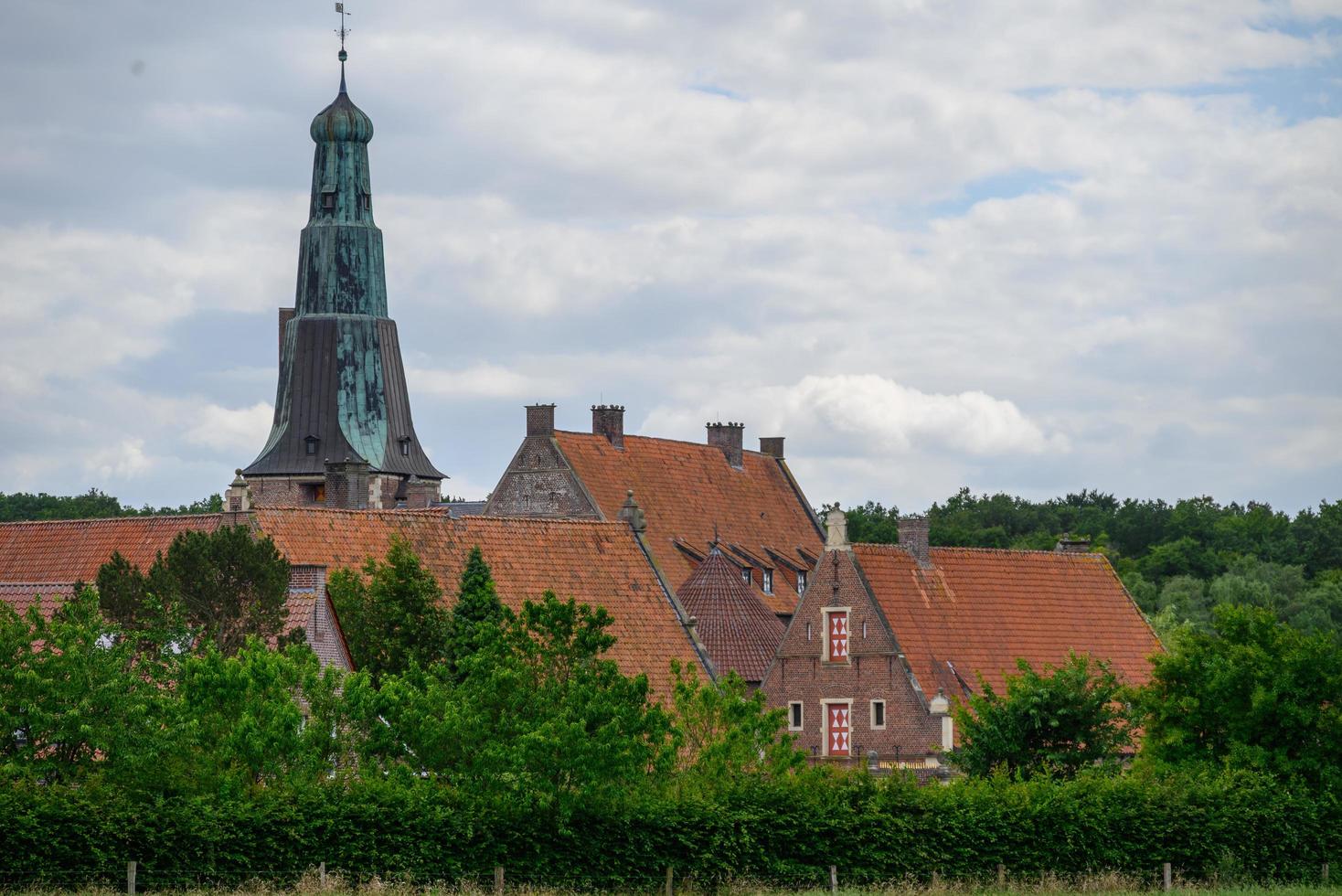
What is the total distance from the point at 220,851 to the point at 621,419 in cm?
4262

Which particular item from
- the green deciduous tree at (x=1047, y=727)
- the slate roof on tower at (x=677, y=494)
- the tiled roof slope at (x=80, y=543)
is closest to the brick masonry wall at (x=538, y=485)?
the slate roof on tower at (x=677, y=494)

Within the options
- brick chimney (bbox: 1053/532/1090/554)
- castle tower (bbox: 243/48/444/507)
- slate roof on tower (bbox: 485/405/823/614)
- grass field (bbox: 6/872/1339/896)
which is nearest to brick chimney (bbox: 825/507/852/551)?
slate roof on tower (bbox: 485/405/823/614)

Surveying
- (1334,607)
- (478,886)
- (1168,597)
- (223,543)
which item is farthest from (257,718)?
(1334,607)

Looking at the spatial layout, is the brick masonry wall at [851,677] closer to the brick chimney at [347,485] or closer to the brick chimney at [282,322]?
the brick chimney at [347,485]

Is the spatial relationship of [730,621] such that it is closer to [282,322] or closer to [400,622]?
[400,622]

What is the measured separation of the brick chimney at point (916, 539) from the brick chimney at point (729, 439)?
18437mm

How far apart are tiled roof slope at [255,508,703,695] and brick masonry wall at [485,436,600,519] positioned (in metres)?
9.64

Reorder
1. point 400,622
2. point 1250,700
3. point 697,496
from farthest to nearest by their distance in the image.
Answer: point 697,496 → point 1250,700 → point 400,622

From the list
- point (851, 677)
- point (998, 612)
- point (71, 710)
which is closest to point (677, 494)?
point (998, 612)

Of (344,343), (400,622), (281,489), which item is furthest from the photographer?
(344,343)

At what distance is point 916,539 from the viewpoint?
62281 mm

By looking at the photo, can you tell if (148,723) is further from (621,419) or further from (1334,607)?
(1334,607)

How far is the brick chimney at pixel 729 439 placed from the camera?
8081cm

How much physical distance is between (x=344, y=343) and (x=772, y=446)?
17330mm
